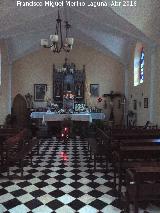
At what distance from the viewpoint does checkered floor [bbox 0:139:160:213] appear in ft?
14.8

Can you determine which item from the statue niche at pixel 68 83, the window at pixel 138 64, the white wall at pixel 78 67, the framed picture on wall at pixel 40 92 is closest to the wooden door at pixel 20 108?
the white wall at pixel 78 67

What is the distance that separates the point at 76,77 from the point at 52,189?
411 inches

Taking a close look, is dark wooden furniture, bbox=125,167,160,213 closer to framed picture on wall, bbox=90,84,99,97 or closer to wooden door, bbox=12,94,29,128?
framed picture on wall, bbox=90,84,99,97

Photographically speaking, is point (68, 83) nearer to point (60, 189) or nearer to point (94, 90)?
point (94, 90)

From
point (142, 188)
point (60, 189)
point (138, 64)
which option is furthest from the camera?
point (138, 64)

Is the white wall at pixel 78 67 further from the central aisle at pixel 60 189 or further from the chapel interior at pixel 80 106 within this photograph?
the central aisle at pixel 60 189

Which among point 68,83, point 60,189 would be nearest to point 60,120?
point 68,83

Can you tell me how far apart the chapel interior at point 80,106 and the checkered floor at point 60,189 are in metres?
0.02

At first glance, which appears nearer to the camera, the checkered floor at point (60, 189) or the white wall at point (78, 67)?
the checkered floor at point (60, 189)

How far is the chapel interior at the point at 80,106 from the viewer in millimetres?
4922

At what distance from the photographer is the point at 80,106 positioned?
14391 millimetres

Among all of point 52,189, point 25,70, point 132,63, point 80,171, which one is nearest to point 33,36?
point 25,70

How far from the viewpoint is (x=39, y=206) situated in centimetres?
455

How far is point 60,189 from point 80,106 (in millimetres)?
9176
